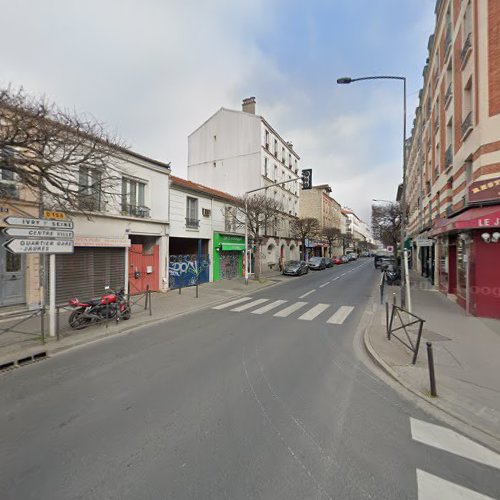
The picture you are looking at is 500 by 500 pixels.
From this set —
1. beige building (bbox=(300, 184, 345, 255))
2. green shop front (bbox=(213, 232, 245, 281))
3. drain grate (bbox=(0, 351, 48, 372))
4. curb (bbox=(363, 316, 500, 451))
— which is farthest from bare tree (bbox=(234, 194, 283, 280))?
beige building (bbox=(300, 184, 345, 255))

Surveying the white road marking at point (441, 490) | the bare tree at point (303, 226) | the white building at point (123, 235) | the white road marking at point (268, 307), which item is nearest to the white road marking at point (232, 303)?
the white road marking at point (268, 307)

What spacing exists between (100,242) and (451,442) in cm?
1122

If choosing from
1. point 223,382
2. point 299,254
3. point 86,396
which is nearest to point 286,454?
point 223,382

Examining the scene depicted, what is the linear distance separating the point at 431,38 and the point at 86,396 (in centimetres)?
2452

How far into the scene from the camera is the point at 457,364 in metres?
4.91

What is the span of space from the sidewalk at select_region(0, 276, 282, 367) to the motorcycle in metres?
0.20

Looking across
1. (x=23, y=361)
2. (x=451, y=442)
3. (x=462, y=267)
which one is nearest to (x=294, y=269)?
(x=462, y=267)

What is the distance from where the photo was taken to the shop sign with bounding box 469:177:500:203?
7.93 metres

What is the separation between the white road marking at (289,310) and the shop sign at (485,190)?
21.7ft

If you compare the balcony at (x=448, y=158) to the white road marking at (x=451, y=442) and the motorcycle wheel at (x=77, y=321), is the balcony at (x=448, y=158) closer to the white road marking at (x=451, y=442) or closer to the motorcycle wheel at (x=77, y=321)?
the white road marking at (x=451, y=442)

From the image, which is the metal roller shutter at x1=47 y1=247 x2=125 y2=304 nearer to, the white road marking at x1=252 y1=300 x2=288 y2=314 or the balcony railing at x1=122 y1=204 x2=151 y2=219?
the balcony railing at x1=122 y1=204 x2=151 y2=219

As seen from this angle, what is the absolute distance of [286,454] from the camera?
2.75 m

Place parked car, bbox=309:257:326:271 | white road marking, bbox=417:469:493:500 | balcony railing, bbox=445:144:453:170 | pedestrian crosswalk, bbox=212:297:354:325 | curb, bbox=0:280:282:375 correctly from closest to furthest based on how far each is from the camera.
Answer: white road marking, bbox=417:469:493:500, curb, bbox=0:280:282:375, pedestrian crosswalk, bbox=212:297:354:325, balcony railing, bbox=445:144:453:170, parked car, bbox=309:257:326:271

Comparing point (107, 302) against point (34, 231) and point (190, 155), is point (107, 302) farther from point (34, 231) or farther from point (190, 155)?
point (190, 155)
